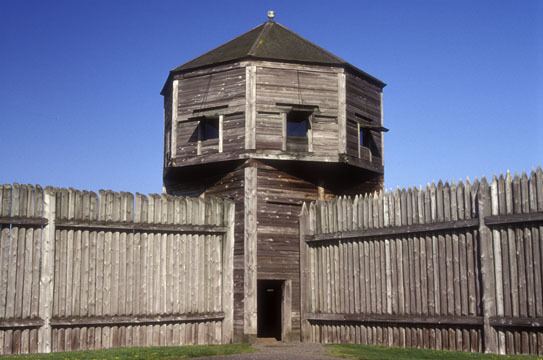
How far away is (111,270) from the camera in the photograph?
1755 cm

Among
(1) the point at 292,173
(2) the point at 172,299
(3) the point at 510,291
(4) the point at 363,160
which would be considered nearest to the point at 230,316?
(2) the point at 172,299

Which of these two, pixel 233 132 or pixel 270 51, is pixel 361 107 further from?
pixel 233 132

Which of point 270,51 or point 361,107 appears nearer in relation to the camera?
point 270,51

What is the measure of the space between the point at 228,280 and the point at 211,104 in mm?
5152

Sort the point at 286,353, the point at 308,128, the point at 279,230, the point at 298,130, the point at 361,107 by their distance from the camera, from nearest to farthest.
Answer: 1. the point at 286,353
2. the point at 279,230
3. the point at 308,128
4. the point at 298,130
5. the point at 361,107

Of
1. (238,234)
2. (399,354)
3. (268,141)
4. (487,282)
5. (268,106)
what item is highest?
(268,106)

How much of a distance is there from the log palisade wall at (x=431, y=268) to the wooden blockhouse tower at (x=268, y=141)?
98 centimetres

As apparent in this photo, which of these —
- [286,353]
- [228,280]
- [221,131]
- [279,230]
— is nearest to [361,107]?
[221,131]

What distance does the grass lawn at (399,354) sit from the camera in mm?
14055

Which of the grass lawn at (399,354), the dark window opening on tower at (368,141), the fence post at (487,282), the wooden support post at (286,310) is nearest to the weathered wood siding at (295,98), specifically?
the dark window opening on tower at (368,141)

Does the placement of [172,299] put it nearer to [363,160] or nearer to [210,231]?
[210,231]

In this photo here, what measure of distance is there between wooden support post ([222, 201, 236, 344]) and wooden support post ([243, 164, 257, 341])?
41 centimetres

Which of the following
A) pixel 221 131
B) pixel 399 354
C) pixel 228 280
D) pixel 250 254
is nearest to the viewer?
pixel 399 354

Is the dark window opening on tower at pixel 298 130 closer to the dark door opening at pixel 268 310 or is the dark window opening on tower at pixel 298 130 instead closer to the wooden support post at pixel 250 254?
the wooden support post at pixel 250 254
